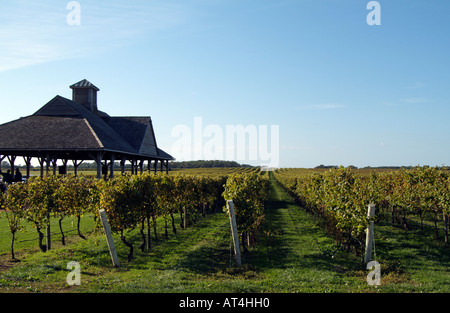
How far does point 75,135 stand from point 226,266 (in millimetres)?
18401

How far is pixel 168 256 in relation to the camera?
448 inches

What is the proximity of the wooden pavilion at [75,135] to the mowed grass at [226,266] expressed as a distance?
29.3 feet

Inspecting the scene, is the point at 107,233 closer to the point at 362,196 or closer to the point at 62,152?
the point at 362,196

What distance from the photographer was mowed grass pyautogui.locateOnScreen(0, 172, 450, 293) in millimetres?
7668

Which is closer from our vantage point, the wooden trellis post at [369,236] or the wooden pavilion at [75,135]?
the wooden trellis post at [369,236]

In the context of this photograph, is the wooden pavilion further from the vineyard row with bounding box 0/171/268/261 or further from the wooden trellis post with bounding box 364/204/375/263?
the wooden trellis post with bounding box 364/204/375/263

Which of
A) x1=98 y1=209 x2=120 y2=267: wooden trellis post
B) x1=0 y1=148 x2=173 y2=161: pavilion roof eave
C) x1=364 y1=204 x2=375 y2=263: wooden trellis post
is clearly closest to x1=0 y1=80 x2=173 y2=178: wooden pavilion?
x1=0 y1=148 x2=173 y2=161: pavilion roof eave

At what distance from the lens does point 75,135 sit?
23953 millimetres

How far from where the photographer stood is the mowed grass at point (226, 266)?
767cm

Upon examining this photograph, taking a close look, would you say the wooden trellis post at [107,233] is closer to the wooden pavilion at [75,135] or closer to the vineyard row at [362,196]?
the vineyard row at [362,196]

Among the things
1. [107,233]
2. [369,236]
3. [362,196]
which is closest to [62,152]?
[107,233]

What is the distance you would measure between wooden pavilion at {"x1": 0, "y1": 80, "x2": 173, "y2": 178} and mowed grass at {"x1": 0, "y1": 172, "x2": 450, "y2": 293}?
8.92 meters

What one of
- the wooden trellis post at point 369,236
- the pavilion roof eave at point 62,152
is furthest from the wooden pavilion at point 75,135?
Result: the wooden trellis post at point 369,236
